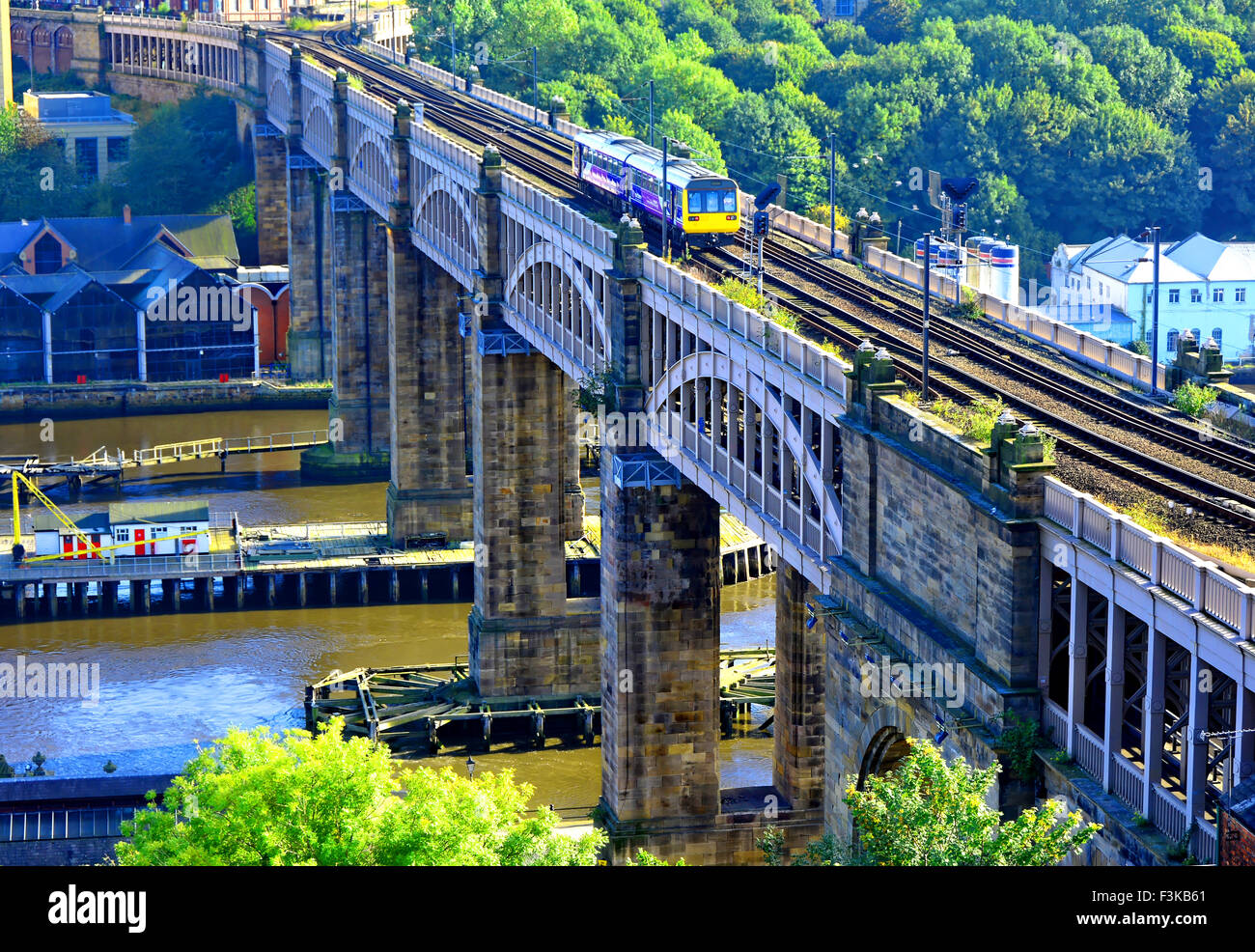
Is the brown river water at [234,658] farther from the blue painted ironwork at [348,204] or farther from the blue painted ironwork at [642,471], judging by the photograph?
the blue painted ironwork at [348,204]

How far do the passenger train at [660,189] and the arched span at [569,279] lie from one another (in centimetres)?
322

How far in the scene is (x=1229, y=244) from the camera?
127 meters

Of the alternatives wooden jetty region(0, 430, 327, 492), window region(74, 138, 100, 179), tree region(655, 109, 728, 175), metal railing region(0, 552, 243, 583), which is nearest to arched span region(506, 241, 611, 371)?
metal railing region(0, 552, 243, 583)

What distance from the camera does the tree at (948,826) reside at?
25484mm

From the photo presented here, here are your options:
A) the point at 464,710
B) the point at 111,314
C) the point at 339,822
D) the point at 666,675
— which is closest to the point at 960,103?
the point at 111,314

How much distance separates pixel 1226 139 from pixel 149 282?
85784 millimetres

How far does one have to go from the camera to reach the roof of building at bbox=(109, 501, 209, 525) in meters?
83.9

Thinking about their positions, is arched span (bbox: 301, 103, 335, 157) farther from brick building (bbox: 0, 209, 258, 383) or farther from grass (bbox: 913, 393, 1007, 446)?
grass (bbox: 913, 393, 1007, 446)

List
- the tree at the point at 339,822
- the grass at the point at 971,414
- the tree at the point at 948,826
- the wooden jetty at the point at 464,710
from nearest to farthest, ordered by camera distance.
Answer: the tree at the point at 948,826 → the tree at the point at 339,822 → the grass at the point at 971,414 → the wooden jetty at the point at 464,710

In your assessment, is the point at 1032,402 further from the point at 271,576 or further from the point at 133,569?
the point at 133,569

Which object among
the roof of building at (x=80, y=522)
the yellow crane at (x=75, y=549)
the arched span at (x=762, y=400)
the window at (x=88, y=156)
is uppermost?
the arched span at (x=762, y=400)

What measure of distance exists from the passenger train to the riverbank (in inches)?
1956

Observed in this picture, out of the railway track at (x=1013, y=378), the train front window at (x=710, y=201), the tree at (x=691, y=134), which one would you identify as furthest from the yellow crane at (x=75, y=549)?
the tree at (x=691, y=134)
